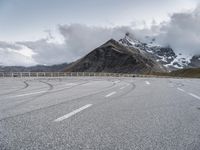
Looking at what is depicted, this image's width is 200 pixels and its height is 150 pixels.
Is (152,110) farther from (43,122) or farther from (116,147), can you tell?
(116,147)

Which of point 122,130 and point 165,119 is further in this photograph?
point 165,119

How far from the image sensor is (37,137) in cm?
447

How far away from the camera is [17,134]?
4.67 m

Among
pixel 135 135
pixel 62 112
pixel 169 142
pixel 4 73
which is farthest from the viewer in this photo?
pixel 4 73

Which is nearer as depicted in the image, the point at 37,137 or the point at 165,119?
the point at 37,137

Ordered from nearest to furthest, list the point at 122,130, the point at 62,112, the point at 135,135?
the point at 135,135 < the point at 122,130 < the point at 62,112

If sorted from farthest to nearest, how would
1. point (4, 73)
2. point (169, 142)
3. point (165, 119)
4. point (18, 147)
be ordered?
point (4, 73)
point (165, 119)
point (169, 142)
point (18, 147)

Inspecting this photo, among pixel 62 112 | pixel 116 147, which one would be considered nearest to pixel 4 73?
pixel 62 112

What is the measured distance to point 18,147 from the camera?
12.9 feet

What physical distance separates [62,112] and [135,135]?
2854 millimetres

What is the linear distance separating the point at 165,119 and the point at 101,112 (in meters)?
1.72

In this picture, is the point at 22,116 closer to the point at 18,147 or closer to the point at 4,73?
the point at 18,147

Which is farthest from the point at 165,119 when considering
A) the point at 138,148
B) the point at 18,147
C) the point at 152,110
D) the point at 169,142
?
the point at 18,147

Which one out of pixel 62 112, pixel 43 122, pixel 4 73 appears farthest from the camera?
pixel 4 73
